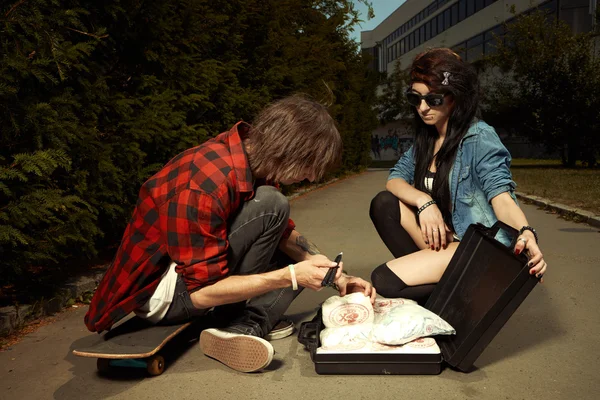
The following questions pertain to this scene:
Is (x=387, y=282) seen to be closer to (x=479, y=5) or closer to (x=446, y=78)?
(x=446, y=78)

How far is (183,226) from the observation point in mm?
2693

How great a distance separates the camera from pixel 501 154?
11.3 feet

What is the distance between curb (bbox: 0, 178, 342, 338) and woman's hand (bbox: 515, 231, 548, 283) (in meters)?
3.19

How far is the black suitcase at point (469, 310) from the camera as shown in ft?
9.07

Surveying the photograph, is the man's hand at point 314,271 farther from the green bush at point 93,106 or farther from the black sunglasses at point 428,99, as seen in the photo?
the black sunglasses at point 428,99

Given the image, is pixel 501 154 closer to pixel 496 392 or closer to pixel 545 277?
pixel 496 392

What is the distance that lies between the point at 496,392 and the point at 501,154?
141cm

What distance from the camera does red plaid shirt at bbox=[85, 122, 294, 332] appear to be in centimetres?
271

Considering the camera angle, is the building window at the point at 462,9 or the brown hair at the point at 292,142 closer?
the brown hair at the point at 292,142

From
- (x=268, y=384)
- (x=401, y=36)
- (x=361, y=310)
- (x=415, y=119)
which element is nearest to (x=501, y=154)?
(x=415, y=119)

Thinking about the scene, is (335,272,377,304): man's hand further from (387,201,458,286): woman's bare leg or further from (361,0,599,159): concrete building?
(361,0,599,159): concrete building

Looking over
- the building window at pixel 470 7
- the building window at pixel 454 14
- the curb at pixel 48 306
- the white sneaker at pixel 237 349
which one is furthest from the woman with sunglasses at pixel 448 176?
the building window at pixel 454 14

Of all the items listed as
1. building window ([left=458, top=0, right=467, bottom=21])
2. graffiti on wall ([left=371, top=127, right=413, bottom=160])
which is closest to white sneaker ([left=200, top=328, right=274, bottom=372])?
graffiti on wall ([left=371, top=127, right=413, bottom=160])

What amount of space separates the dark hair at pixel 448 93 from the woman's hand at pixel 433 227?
179mm
